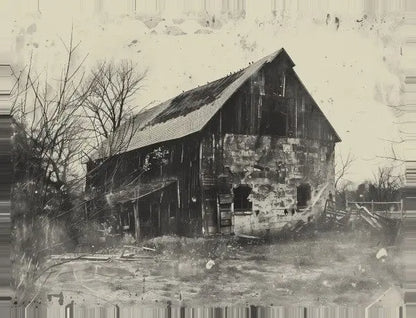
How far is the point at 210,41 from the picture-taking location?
629 cm

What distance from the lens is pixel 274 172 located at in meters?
6.38

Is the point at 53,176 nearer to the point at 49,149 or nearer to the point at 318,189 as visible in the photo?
the point at 49,149

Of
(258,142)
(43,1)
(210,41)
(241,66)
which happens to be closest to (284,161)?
(258,142)

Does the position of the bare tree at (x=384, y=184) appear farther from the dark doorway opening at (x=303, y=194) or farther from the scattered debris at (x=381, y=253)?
the dark doorway opening at (x=303, y=194)

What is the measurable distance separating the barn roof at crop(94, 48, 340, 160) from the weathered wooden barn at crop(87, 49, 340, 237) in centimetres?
1

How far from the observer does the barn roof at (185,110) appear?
6.29 meters

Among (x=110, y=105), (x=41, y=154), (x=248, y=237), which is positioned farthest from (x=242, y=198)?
(x=41, y=154)

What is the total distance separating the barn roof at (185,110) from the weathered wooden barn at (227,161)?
0.01 meters

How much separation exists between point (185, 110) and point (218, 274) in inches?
69.0

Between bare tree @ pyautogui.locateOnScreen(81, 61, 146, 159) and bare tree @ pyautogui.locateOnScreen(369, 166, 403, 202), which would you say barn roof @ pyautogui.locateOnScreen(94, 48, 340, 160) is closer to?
bare tree @ pyautogui.locateOnScreen(81, 61, 146, 159)

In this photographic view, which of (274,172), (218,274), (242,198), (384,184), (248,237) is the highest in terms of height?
(274,172)

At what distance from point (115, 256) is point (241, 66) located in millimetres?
2386

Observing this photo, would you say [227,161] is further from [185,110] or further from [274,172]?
[185,110]

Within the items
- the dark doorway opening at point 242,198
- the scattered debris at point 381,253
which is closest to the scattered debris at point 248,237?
the dark doorway opening at point 242,198
